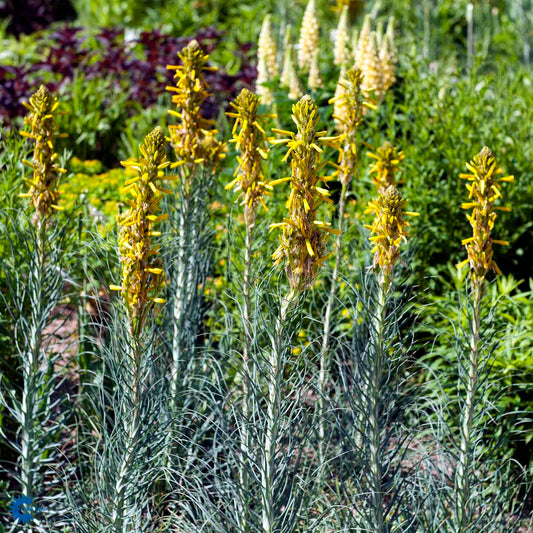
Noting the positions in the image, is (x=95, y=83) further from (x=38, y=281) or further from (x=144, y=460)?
(x=144, y=460)

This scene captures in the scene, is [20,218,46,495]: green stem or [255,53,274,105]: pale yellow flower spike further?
[255,53,274,105]: pale yellow flower spike

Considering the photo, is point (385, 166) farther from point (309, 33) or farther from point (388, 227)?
point (309, 33)

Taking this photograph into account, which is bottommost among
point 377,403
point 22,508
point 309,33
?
point 22,508

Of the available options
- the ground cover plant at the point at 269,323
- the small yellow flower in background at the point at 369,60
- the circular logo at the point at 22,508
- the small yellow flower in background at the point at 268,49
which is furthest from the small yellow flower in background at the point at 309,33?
the circular logo at the point at 22,508

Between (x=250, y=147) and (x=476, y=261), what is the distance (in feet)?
2.68

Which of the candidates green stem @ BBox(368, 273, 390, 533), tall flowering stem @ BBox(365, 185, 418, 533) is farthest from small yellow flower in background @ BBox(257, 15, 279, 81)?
green stem @ BBox(368, 273, 390, 533)

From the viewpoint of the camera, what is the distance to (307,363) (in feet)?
7.12

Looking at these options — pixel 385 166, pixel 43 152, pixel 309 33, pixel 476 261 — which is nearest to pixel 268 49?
pixel 309 33

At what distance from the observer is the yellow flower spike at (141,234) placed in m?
2.06

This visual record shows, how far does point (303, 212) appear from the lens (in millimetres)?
1963

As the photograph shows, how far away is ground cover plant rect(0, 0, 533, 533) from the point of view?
7.20ft

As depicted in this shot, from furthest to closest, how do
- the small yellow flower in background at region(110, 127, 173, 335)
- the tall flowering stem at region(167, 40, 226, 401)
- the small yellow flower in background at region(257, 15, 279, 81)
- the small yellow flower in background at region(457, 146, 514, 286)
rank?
1. the small yellow flower in background at region(257, 15, 279, 81)
2. the tall flowering stem at region(167, 40, 226, 401)
3. the small yellow flower in background at region(457, 146, 514, 286)
4. the small yellow flower in background at region(110, 127, 173, 335)

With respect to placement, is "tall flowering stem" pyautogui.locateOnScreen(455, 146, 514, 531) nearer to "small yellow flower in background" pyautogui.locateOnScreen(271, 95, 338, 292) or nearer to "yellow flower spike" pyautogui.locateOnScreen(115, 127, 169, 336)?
"small yellow flower in background" pyautogui.locateOnScreen(271, 95, 338, 292)

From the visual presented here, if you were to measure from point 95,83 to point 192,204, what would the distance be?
459 cm
